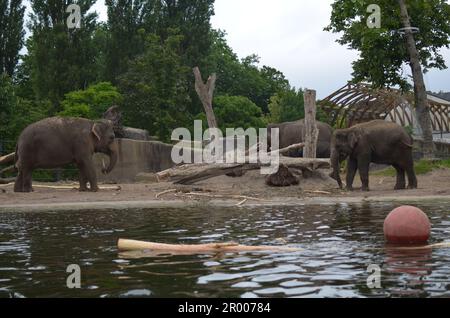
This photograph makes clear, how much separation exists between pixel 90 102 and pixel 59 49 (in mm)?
5701

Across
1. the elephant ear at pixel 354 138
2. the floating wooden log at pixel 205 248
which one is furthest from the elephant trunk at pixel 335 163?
the floating wooden log at pixel 205 248

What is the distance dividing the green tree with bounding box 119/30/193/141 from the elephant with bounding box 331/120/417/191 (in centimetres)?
1445

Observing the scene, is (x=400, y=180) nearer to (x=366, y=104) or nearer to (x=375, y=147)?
(x=375, y=147)

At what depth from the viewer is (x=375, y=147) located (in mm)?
21156

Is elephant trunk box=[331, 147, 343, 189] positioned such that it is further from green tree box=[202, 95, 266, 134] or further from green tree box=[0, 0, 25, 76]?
green tree box=[0, 0, 25, 76]

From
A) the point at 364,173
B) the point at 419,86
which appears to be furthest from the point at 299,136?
the point at 364,173

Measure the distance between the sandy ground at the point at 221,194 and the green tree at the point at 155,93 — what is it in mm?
11665

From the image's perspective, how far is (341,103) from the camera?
44.3 metres

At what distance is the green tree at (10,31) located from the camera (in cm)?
3884

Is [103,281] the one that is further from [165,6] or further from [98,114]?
[165,6]

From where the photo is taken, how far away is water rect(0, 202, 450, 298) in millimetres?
6816
